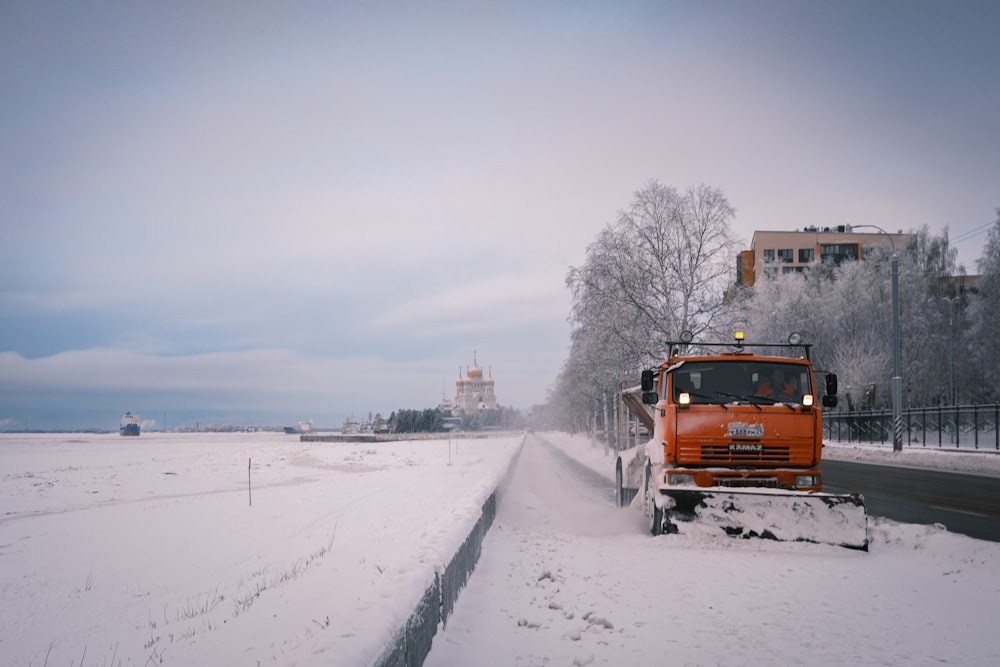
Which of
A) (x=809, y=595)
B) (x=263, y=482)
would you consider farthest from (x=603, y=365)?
(x=809, y=595)

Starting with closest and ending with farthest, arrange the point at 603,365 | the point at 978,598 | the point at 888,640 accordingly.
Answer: the point at 888,640
the point at 978,598
the point at 603,365

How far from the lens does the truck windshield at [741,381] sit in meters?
9.37

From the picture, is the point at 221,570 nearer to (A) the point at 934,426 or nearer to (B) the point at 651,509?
(B) the point at 651,509

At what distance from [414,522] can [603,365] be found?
878 inches

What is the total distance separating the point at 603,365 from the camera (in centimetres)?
3325

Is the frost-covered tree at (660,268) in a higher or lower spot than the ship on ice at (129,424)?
higher

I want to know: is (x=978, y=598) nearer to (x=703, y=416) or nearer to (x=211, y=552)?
(x=703, y=416)

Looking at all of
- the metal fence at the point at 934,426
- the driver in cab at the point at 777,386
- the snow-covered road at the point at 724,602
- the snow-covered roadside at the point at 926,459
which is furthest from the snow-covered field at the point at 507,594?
the metal fence at the point at 934,426

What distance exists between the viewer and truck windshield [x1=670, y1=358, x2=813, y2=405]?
30.7ft

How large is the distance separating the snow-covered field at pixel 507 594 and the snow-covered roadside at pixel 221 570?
0.13ft

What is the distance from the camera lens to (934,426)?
3297 cm

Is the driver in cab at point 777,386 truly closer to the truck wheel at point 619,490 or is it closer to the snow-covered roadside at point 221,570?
the snow-covered roadside at point 221,570

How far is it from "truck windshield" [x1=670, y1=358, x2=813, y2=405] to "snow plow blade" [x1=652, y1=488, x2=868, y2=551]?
4.25ft

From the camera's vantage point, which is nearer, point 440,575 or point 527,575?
point 440,575
